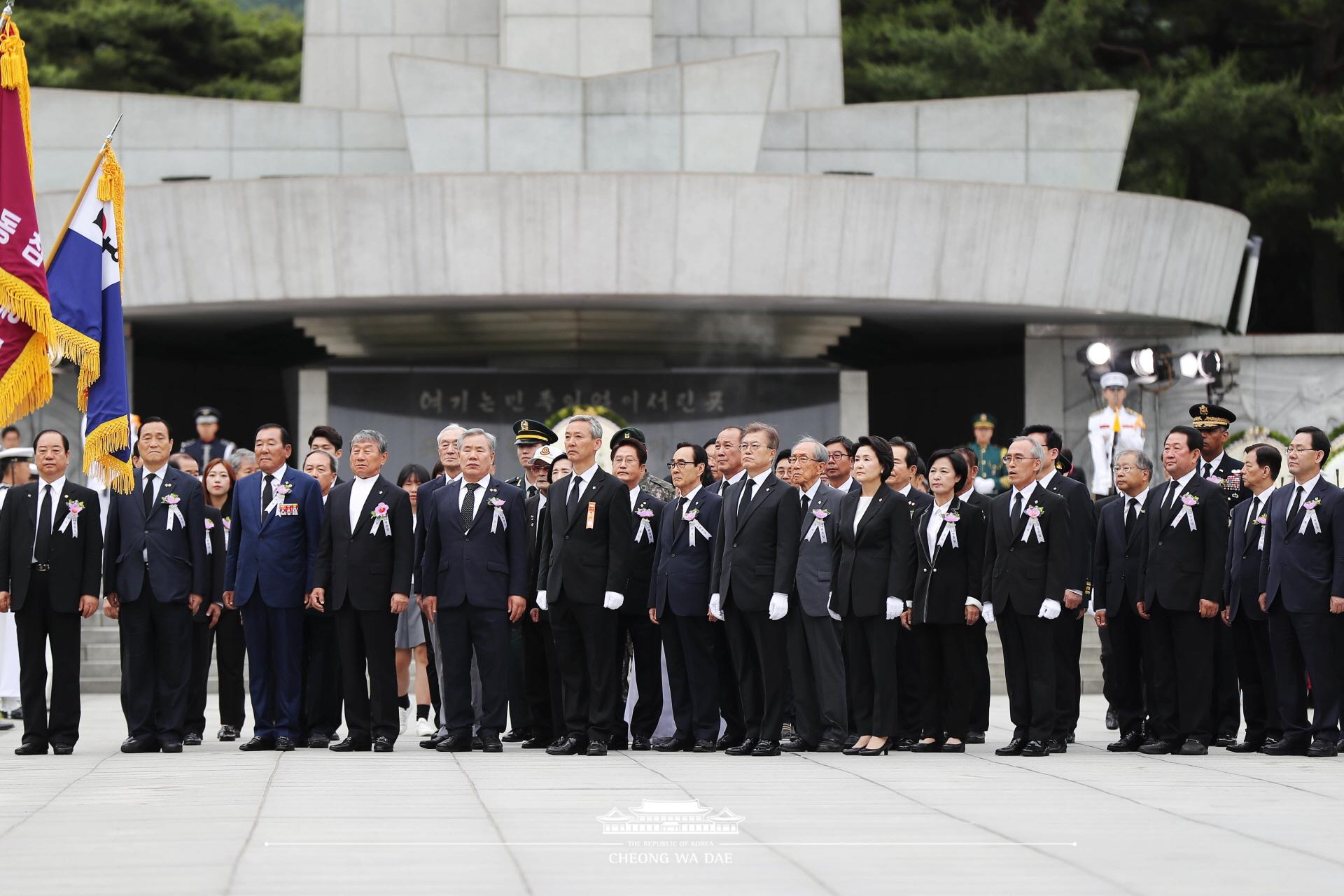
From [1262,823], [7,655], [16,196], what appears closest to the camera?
[1262,823]

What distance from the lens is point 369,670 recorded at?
10.6 meters

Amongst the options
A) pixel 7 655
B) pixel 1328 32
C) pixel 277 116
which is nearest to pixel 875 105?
pixel 277 116

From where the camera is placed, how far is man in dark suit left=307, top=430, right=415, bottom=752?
10.5 meters

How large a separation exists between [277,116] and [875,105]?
812 centimetres

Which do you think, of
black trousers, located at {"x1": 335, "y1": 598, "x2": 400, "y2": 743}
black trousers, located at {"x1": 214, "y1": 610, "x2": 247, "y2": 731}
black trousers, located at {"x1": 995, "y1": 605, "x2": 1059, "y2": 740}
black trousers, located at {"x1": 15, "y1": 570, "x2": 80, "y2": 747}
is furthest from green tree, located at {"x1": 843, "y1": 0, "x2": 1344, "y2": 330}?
black trousers, located at {"x1": 15, "y1": 570, "x2": 80, "y2": 747}

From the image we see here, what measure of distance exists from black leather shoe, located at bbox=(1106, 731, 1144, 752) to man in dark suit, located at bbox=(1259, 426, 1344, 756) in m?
0.71

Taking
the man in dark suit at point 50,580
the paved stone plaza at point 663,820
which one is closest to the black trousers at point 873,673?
the paved stone plaza at point 663,820

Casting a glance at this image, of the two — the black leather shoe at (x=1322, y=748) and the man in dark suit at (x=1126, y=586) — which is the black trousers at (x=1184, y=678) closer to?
the man in dark suit at (x=1126, y=586)

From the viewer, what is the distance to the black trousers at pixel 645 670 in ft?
36.3

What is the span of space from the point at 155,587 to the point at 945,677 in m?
4.55

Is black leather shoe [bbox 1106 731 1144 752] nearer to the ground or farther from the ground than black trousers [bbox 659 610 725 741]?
nearer to the ground

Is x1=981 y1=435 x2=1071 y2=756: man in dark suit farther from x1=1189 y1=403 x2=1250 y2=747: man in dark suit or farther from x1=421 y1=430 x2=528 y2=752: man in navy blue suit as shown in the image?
x1=421 y1=430 x2=528 y2=752: man in navy blue suit

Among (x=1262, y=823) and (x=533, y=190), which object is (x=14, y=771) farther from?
(x=533, y=190)

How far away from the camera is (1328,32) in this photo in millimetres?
33906
